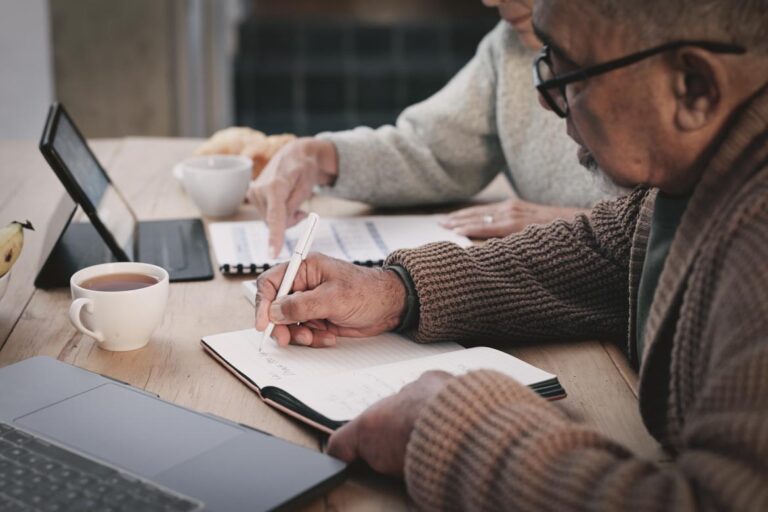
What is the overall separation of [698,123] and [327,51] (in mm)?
4111

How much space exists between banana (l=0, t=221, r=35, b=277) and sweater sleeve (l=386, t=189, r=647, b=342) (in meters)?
0.48

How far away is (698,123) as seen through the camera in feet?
2.68

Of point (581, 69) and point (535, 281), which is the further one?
point (535, 281)

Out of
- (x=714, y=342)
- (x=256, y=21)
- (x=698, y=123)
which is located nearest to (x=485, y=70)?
(x=698, y=123)

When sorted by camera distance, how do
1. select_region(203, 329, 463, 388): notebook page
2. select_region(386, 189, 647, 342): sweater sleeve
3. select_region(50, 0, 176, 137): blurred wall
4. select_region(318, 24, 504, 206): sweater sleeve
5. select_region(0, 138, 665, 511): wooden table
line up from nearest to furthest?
select_region(0, 138, 665, 511): wooden table, select_region(203, 329, 463, 388): notebook page, select_region(386, 189, 647, 342): sweater sleeve, select_region(318, 24, 504, 206): sweater sleeve, select_region(50, 0, 176, 137): blurred wall

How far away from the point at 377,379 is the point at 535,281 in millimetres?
319

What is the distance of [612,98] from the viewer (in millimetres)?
849

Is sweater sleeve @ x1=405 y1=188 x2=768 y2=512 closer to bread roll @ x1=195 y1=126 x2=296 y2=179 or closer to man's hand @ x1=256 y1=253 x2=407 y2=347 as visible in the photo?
man's hand @ x1=256 y1=253 x2=407 y2=347

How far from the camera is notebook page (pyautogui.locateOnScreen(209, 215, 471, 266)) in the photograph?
1.46 meters

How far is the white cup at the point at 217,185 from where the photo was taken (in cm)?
166

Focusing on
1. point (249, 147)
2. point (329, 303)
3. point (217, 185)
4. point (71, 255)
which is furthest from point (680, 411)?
point (249, 147)

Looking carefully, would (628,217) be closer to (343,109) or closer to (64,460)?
(64,460)

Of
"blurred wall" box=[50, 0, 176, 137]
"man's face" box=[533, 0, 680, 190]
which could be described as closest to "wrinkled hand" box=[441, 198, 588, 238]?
"man's face" box=[533, 0, 680, 190]

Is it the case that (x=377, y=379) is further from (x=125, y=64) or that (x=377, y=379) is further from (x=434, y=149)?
(x=125, y=64)
